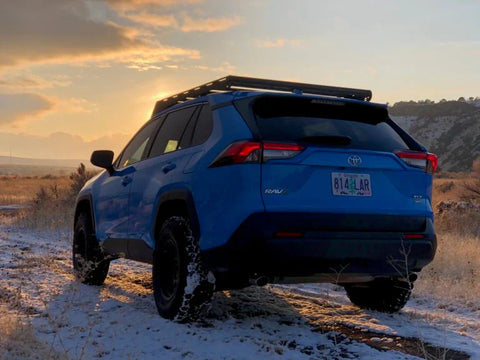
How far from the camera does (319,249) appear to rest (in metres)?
4.07

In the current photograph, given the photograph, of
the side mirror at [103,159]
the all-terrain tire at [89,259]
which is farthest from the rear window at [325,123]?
the all-terrain tire at [89,259]

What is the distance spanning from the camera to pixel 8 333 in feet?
13.0

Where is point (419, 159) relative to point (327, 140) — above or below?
below

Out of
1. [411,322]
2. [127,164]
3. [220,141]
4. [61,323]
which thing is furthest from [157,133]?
[411,322]

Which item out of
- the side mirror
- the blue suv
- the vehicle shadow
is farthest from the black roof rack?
the vehicle shadow

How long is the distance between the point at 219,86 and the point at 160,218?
1339 mm

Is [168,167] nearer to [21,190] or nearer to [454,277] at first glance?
[454,277]

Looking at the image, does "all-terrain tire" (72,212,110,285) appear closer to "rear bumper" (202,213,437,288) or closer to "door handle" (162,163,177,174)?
"door handle" (162,163,177,174)

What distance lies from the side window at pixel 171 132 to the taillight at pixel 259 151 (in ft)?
4.12

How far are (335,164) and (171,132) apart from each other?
2.02 meters

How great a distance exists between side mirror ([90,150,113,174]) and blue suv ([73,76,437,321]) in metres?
1.68

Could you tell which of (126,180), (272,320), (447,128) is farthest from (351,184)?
(447,128)

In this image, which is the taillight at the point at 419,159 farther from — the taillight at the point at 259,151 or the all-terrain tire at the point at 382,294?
the all-terrain tire at the point at 382,294

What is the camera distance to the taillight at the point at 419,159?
4512 mm
